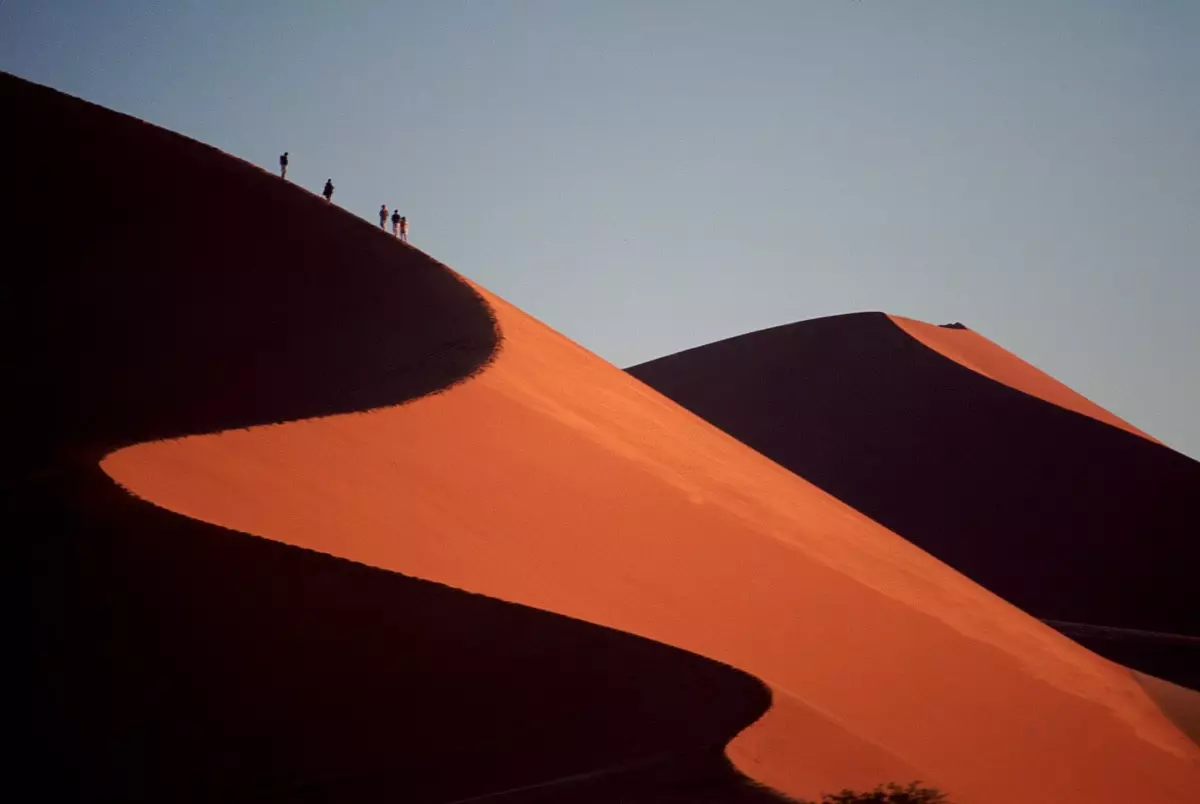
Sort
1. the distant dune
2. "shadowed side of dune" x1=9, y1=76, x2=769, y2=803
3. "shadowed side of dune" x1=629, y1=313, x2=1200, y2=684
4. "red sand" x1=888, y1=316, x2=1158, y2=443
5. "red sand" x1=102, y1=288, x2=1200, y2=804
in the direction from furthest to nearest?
"red sand" x1=888, y1=316, x2=1158, y2=443 < "shadowed side of dune" x1=629, y1=313, x2=1200, y2=684 < "red sand" x1=102, y1=288, x2=1200, y2=804 < the distant dune < "shadowed side of dune" x1=9, y1=76, x2=769, y2=803

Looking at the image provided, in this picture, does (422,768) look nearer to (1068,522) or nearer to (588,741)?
(588,741)

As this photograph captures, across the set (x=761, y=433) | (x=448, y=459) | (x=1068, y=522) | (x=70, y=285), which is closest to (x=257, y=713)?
(x=448, y=459)

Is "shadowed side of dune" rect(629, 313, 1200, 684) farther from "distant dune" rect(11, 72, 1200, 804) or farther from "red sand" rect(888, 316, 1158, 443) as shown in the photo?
"distant dune" rect(11, 72, 1200, 804)

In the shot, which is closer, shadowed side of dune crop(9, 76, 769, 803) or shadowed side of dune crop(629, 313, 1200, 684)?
shadowed side of dune crop(9, 76, 769, 803)

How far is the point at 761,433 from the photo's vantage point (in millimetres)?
24859

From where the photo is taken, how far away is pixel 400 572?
4.47 metres

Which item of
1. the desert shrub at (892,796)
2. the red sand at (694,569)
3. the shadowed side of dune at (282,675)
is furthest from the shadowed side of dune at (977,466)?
the shadowed side of dune at (282,675)

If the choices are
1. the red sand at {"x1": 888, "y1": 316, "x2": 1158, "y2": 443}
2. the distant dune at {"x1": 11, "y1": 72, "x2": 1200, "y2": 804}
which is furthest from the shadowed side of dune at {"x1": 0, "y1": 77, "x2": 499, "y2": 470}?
the red sand at {"x1": 888, "y1": 316, "x2": 1158, "y2": 443}

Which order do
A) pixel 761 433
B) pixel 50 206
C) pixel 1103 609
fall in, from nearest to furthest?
pixel 50 206
pixel 1103 609
pixel 761 433

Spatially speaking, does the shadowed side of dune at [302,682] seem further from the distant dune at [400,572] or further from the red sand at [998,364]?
the red sand at [998,364]

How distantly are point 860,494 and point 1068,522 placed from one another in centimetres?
433

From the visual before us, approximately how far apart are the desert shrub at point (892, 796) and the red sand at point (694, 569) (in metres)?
0.07

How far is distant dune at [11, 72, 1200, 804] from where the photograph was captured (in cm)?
393

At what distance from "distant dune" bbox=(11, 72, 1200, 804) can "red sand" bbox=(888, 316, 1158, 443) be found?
1791cm
